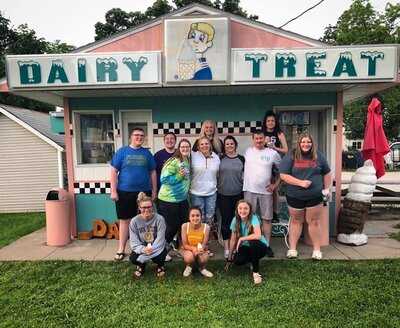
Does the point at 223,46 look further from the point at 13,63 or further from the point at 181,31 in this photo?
the point at 13,63

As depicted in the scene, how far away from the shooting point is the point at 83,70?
4625 millimetres

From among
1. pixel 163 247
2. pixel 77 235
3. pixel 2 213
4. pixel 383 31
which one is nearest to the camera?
pixel 163 247

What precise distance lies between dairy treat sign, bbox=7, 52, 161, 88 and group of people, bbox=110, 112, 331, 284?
2.63 ft

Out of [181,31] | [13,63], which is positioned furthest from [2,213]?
[181,31]

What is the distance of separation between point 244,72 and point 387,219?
16.2ft

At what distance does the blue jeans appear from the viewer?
4.39 meters

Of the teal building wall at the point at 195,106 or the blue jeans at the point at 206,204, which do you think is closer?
the blue jeans at the point at 206,204

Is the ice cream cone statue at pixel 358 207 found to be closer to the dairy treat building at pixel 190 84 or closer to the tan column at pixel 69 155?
the dairy treat building at pixel 190 84

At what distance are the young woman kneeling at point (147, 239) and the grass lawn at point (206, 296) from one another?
194 mm

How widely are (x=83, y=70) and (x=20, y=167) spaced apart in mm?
6877

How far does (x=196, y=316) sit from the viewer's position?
3166mm

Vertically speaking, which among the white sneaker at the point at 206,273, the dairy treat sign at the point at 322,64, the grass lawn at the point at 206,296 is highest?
the dairy treat sign at the point at 322,64

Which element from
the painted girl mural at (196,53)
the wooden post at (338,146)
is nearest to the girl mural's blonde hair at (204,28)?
the painted girl mural at (196,53)

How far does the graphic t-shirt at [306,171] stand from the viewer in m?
4.45
